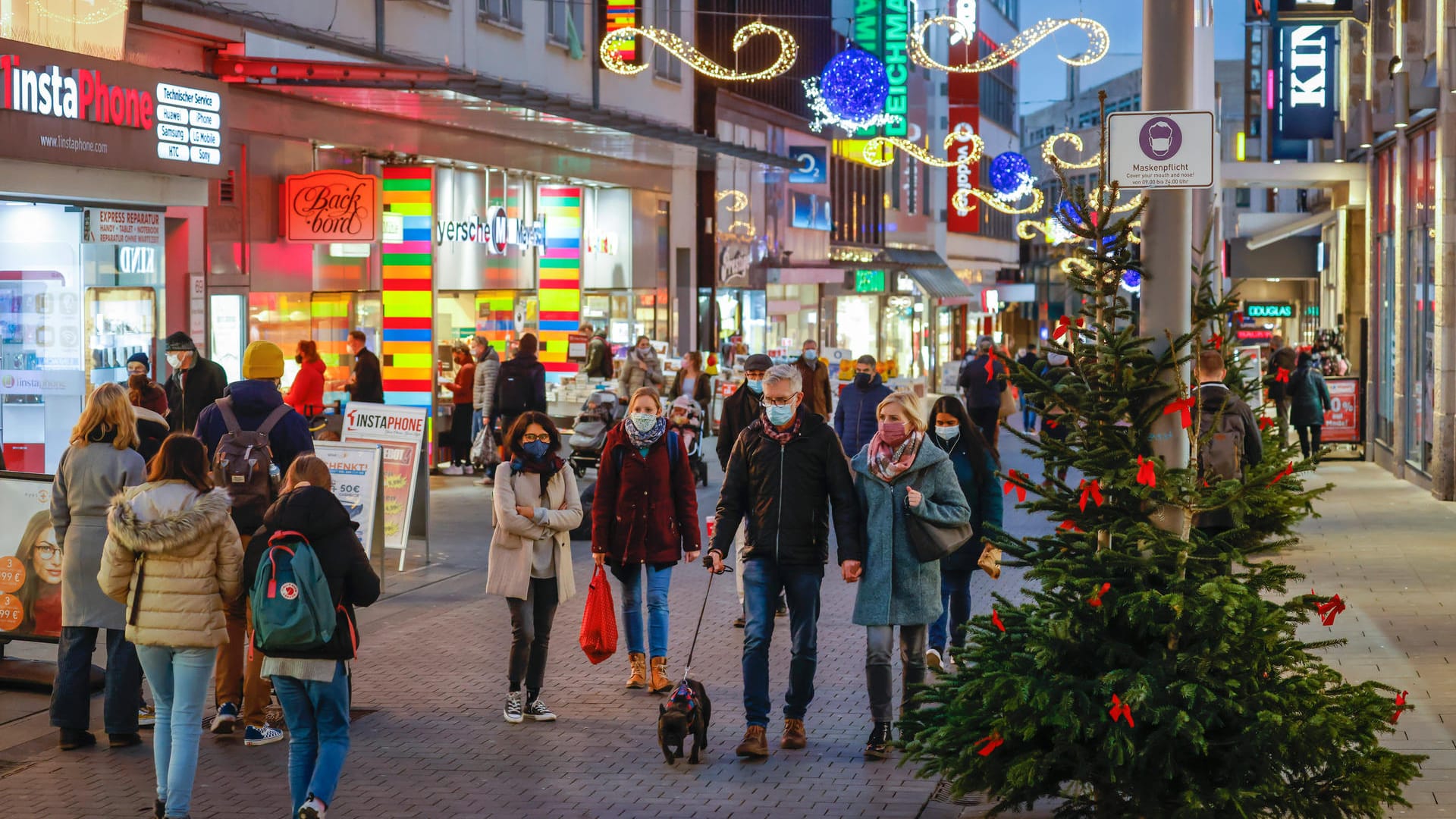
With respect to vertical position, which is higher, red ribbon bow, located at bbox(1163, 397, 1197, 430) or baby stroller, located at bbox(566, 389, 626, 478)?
red ribbon bow, located at bbox(1163, 397, 1197, 430)

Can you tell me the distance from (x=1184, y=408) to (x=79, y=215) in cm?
1232

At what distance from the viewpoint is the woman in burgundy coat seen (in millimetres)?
10094

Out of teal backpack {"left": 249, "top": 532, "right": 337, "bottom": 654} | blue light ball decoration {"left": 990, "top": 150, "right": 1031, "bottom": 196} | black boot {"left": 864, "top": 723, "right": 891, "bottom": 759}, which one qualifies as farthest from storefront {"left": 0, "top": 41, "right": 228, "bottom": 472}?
blue light ball decoration {"left": 990, "top": 150, "right": 1031, "bottom": 196}

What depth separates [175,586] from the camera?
24.9ft

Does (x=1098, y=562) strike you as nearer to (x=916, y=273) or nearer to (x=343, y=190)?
(x=343, y=190)

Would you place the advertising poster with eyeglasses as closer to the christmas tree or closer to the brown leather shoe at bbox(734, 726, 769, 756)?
the brown leather shoe at bbox(734, 726, 769, 756)

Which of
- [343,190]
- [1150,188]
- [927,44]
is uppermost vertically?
[927,44]

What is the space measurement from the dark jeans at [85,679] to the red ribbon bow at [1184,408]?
5290 millimetres

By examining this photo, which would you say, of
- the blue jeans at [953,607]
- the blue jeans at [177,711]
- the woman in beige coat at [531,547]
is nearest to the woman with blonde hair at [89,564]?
the blue jeans at [177,711]

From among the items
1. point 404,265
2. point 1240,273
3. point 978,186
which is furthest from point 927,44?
point 404,265

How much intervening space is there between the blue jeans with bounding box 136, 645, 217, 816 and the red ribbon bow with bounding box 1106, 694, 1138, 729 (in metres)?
3.83

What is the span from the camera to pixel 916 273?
5809cm

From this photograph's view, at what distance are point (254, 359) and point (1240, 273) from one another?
118 ft

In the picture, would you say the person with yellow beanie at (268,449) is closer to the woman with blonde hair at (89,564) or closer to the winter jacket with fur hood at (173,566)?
the woman with blonde hair at (89,564)
